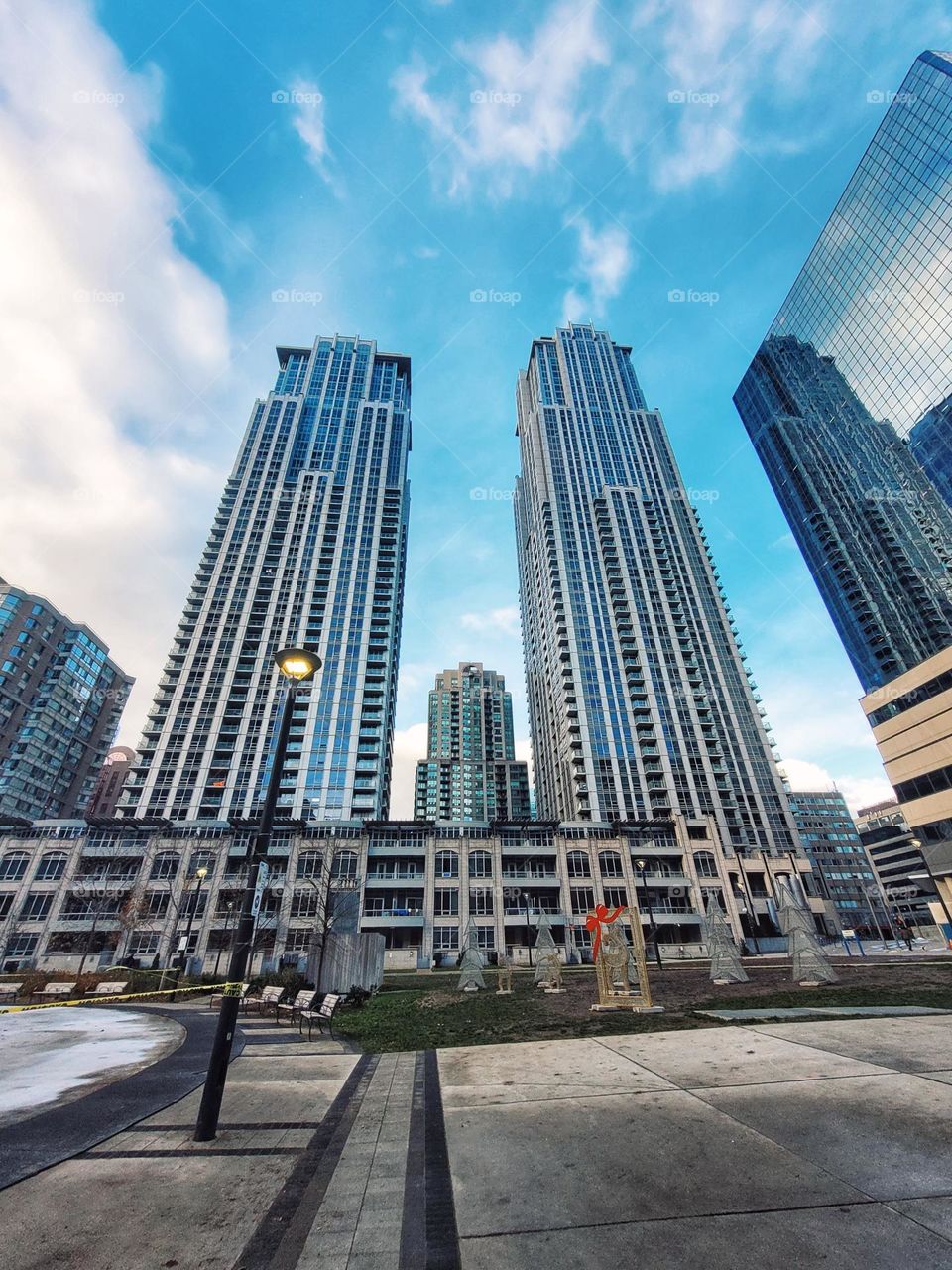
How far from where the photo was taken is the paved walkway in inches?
132

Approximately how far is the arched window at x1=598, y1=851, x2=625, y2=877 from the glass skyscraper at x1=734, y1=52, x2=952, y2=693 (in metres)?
69.6

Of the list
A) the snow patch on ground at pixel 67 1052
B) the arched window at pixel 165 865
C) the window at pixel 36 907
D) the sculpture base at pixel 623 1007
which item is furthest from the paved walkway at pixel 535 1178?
the window at pixel 36 907

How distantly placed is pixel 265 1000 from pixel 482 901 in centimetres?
4020

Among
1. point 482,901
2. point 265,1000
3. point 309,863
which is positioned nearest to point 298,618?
point 309,863

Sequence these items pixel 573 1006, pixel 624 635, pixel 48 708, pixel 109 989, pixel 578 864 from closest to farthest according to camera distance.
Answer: pixel 573 1006 < pixel 109 989 < pixel 578 864 < pixel 48 708 < pixel 624 635

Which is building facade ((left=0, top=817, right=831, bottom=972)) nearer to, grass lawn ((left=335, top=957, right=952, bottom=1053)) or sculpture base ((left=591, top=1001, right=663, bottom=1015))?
grass lawn ((left=335, top=957, right=952, bottom=1053))

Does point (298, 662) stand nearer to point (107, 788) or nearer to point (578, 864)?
point (578, 864)

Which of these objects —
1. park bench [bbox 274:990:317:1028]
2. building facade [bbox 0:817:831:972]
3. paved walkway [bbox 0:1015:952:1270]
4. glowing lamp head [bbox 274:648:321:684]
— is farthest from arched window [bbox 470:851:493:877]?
glowing lamp head [bbox 274:648:321:684]

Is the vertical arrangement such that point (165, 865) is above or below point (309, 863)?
above

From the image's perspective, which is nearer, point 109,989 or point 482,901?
point 109,989

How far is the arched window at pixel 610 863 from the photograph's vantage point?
57.5m

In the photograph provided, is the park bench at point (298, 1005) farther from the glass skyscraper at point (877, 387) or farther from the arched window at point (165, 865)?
the glass skyscraper at point (877, 387)

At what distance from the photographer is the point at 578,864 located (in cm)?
5744

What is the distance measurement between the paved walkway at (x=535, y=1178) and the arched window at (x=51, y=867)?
198ft
